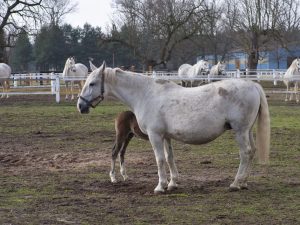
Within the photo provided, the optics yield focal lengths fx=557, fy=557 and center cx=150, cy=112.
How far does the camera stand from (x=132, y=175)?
851 centimetres

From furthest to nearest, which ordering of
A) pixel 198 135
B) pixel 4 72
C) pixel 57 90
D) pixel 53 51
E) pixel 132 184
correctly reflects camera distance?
1. pixel 53 51
2. pixel 4 72
3. pixel 57 90
4. pixel 132 184
5. pixel 198 135

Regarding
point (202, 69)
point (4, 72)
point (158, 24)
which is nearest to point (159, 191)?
point (202, 69)

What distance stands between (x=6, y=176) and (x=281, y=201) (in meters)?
4.15

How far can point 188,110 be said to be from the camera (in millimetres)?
7246

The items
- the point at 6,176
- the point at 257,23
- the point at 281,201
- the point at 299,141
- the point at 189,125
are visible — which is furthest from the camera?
the point at 257,23

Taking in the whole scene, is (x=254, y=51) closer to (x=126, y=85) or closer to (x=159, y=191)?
(x=126, y=85)

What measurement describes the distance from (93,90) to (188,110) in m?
1.36

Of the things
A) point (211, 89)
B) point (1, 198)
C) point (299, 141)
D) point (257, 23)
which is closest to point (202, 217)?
point (211, 89)

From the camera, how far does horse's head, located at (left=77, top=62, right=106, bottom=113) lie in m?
7.62

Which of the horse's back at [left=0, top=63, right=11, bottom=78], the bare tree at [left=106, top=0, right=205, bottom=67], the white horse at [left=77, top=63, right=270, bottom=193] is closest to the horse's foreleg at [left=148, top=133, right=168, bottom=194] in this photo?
the white horse at [left=77, top=63, right=270, bottom=193]

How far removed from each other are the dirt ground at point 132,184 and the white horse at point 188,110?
500 mm

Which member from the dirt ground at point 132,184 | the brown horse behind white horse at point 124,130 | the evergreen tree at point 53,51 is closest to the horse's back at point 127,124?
the brown horse behind white horse at point 124,130

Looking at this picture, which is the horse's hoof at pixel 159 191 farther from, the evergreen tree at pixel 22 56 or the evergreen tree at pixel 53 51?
the evergreen tree at pixel 22 56

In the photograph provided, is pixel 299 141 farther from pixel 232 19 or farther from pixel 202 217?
pixel 232 19
